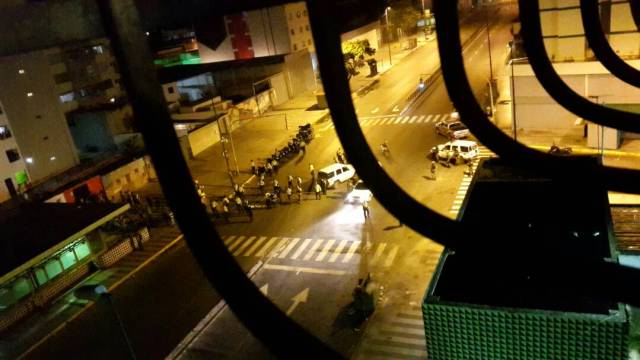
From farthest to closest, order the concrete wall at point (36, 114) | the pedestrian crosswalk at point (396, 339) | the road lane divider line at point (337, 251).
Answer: the concrete wall at point (36, 114) → the road lane divider line at point (337, 251) → the pedestrian crosswalk at point (396, 339)

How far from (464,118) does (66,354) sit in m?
17.1

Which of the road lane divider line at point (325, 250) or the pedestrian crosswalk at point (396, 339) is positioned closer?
the pedestrian crosswalk at point (396, 339)

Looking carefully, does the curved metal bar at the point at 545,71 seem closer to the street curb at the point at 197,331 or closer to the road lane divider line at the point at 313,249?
the street curb at the point at 197,331

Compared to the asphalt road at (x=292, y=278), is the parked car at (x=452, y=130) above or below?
above

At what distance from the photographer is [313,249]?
21.1 meters

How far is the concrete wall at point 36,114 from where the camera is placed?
Result: 30000 mm

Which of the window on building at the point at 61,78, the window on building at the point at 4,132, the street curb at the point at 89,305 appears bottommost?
the street curb at the point at 89,305

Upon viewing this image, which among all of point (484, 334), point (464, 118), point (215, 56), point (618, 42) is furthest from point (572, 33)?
point (215, 56)

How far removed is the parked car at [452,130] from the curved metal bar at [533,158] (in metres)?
25.9

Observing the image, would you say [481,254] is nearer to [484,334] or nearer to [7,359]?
[484,334]

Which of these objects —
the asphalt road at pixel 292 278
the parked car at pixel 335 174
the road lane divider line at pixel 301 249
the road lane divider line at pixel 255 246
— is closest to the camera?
the asphalt road at pixel 292 278

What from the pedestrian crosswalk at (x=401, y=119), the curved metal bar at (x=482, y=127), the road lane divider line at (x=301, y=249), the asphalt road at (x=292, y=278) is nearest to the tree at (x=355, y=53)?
the pedestrian crosswalk at (x=401, y=119)

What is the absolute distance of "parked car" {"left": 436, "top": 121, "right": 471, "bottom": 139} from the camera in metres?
30.2

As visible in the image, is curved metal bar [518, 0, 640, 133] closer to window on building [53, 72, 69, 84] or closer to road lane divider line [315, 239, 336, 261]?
road lane divider line [315, 239, 336, 261]
